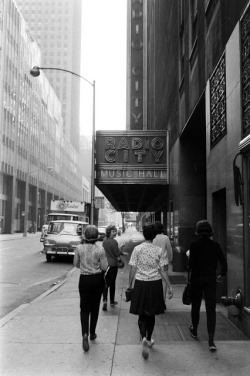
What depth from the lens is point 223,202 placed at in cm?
925

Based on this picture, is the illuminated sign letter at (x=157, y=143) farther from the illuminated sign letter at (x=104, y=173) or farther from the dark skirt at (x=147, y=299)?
the dark skirt at (x=147, y=299)

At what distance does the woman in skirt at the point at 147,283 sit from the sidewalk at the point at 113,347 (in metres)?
0.45

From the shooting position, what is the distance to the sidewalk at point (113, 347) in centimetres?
499

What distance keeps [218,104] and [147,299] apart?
4.75 metres

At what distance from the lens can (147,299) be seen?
18.1 feet

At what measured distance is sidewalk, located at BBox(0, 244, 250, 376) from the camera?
4988mm

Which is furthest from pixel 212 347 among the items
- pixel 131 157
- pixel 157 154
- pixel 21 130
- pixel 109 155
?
pixel 21 130

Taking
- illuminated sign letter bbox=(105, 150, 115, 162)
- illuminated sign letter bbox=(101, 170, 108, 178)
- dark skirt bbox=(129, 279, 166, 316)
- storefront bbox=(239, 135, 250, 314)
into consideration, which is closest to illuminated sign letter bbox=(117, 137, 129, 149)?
illuminated sign letter bbox=(105, 150, 115, 162)

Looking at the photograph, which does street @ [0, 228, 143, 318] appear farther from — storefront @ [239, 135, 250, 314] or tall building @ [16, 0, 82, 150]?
tall building @ [16, 0, 82, 150]

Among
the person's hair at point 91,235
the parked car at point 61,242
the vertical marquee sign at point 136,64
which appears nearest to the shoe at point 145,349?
the person's hair at point 91,235

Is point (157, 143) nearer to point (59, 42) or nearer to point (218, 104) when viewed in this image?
point (218, 104)

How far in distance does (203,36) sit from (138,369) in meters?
8.04

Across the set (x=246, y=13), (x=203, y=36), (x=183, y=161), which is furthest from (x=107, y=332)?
(x=183, y=161)

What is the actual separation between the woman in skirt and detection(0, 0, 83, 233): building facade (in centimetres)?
5148
